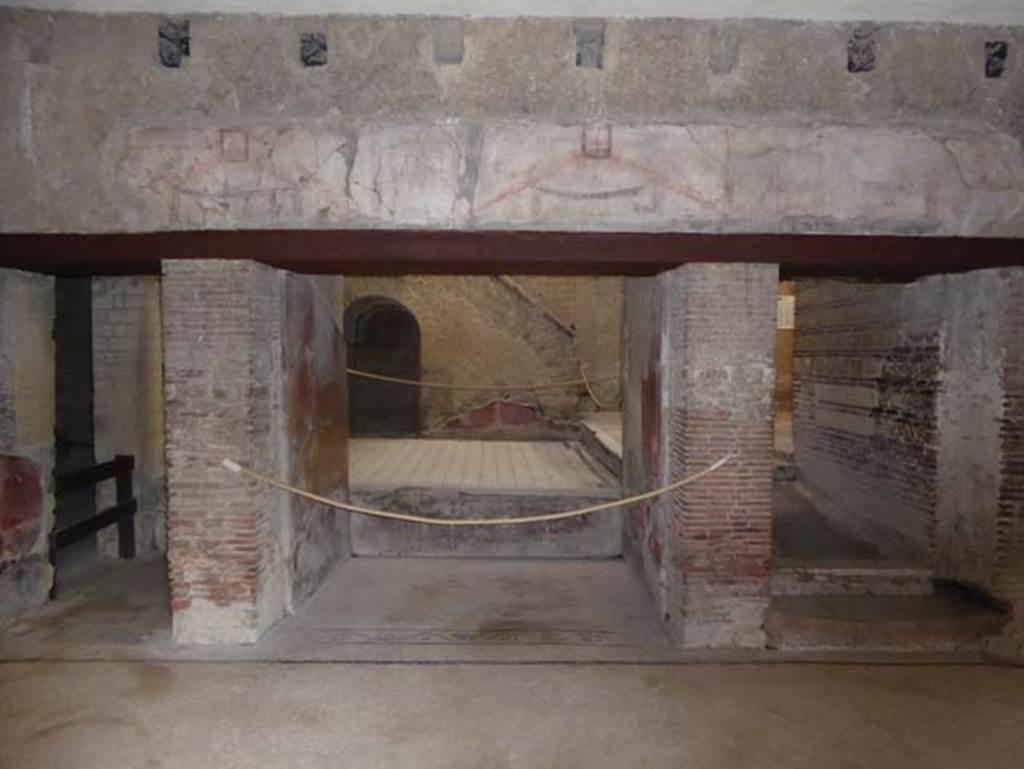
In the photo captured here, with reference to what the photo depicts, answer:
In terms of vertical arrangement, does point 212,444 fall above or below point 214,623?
above

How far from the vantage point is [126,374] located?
709 cm

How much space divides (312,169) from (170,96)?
100 cm

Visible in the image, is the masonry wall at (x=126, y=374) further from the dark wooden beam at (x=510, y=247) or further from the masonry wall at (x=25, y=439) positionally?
the dark wooden beam at (x=510, y=247)

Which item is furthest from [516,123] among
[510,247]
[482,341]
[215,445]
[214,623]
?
[482,341]

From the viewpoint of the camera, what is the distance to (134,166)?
441 cm

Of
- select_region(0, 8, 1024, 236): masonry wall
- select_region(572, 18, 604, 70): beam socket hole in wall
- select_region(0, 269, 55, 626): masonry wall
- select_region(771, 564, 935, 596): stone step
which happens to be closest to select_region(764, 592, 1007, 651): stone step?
select_region(771, 564, 935, 596): stone step

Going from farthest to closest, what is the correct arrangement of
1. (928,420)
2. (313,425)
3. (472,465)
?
(472,465) → (313,425) → (928,420)

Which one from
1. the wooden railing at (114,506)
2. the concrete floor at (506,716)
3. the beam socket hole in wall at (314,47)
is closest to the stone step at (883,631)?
the concrete floor at (506,716)

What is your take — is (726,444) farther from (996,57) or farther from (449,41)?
(449,41)

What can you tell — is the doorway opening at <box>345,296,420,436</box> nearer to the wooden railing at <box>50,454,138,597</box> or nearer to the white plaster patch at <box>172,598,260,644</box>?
the wooden railing at <box>50,454,138,597</box>

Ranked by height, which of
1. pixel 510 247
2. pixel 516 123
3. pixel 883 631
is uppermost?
pixel 516 123

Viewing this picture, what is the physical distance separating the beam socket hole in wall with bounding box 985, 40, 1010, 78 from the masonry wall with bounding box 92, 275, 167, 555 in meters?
7.15

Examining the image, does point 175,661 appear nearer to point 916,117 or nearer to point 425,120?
point 425,120

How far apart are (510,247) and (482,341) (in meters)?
8.84
